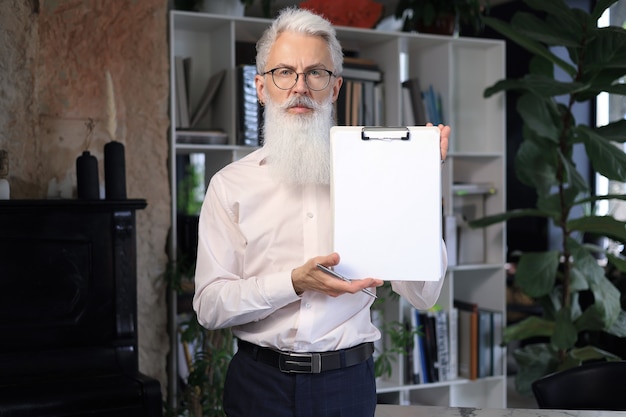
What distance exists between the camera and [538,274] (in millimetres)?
3584

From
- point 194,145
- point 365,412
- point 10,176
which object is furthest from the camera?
point 194,145

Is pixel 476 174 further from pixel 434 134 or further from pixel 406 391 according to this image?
pixel 434 134

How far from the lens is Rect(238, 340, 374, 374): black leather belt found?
1674 millimetres

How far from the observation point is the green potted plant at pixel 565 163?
334cm

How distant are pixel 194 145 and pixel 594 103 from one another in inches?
140

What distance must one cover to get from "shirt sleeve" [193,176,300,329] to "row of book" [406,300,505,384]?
233 cm

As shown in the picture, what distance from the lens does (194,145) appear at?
11.3ft

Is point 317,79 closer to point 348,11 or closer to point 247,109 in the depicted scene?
point 247,109

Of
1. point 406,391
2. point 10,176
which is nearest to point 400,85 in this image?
point 406,391

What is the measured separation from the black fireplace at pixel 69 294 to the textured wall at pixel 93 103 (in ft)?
0.78

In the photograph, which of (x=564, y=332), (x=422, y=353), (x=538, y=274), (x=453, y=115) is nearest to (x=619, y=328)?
(x=564, y=332)

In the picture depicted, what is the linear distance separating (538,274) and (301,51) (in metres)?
2.24

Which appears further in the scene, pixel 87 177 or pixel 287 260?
pixel 87 177

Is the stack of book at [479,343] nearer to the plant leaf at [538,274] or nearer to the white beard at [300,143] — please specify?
the plant leaf at [538,274]
